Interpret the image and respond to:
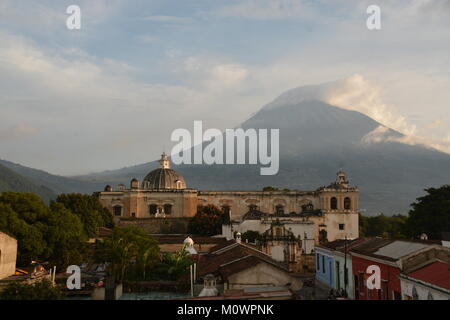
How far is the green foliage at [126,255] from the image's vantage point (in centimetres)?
2145

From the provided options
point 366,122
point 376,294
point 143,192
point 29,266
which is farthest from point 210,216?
point 366,122

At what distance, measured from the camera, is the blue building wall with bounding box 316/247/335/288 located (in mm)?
22595

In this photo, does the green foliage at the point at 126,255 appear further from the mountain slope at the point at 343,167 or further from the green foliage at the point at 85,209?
the mountain slope at the point at 343,167

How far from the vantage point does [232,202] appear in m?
63.0

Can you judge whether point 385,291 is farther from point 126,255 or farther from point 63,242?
point 63,242

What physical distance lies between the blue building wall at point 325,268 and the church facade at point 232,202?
1006 inches

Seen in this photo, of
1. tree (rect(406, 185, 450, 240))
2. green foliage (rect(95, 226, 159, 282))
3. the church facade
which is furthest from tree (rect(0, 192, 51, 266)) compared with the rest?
tree (rect(406, 185, 450, 240))

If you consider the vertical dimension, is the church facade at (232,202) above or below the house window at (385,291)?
above

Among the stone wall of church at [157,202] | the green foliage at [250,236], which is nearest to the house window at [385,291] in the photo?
the green foliage at [250,236]

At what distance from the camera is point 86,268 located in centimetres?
2741

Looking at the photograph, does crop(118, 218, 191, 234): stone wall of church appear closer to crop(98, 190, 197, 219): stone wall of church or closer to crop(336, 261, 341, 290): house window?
crop(98, 190, 197, 219): stone wall of church

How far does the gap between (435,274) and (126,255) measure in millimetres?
13014

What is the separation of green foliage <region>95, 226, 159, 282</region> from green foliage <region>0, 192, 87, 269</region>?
13.5ft

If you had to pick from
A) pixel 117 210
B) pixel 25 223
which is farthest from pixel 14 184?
pixel 25 223
